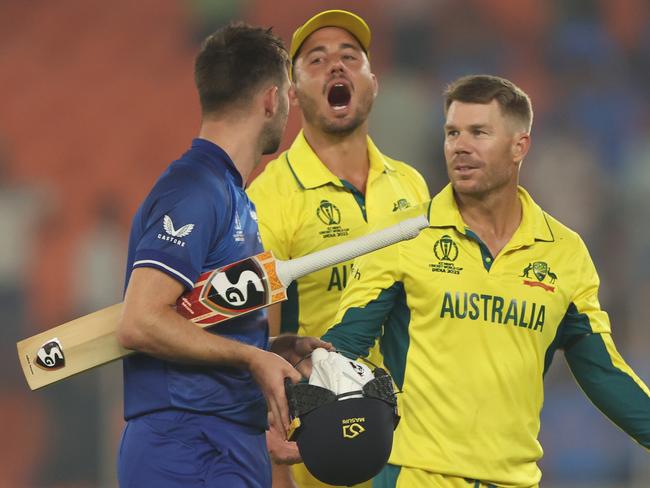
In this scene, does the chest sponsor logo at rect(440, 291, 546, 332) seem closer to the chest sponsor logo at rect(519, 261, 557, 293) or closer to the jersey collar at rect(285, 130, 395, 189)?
the chest sponsor logo at rect(519, 261, 557, 293)

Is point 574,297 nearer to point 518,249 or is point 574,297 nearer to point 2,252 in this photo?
point 518,249

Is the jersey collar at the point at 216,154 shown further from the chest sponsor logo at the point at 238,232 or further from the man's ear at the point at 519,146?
the man's ear at the point at 519,146

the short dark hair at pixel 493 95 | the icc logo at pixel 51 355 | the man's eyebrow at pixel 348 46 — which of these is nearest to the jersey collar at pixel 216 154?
the icc logo at pixel 51 355

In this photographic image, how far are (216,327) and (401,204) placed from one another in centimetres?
146

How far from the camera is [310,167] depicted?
3.97m

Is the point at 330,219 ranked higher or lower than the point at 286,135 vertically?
lower

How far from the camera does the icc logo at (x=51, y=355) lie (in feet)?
8.86

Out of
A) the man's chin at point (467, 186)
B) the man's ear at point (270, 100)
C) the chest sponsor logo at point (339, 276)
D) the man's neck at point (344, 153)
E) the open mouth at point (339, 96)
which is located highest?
the open mouth at point (339, 96)

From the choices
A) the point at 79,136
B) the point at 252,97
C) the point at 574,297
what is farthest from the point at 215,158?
the point at 79,136

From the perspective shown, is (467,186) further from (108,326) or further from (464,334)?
(108,326)

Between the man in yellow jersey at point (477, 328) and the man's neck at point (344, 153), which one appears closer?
the man in yellow jersey at point (477, 328)

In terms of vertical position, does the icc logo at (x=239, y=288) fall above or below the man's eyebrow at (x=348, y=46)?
below

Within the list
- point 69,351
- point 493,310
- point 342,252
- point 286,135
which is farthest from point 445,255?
point 286,135

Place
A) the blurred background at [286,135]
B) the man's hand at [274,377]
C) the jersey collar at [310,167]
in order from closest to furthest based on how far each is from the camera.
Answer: the man's hand at [274,377] < the jersey collar at [310,167] < the blurred background at [286,135]
